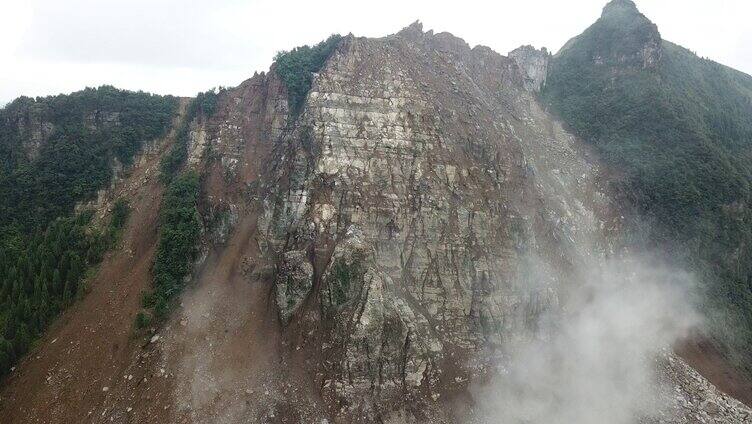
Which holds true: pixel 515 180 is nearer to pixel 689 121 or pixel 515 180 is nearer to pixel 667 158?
pixel 667 158

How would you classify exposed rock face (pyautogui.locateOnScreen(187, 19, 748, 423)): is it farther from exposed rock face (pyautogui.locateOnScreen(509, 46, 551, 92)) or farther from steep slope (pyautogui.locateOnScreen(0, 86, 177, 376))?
exposed rock face (pyautogui.locateOnScreen(509, 46, 551, 92))

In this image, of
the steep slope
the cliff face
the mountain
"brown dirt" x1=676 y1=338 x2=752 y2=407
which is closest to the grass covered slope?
"brown dirt" x1=676 y1=338 x2=752 y2=407

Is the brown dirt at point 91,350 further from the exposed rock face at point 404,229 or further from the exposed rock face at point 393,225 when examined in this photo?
the exposed rock face at point 404,229

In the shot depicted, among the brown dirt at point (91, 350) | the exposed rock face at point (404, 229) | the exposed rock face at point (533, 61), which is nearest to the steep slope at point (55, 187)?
the brown dirt at point (91, 350)

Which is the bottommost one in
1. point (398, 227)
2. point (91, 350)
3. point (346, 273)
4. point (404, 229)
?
point (91, 350)

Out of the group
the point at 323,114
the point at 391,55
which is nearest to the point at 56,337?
the point at 323,114

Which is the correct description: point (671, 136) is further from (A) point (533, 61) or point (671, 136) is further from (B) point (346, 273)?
(B) point (346, 273)

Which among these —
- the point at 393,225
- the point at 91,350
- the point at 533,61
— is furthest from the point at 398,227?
the point at 533,61
